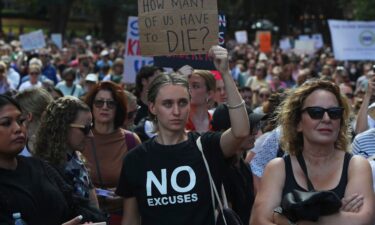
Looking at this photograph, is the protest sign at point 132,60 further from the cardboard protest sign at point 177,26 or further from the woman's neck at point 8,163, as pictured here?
the woman's neck at point 8,163

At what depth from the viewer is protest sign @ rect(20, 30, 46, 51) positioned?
2081 cm

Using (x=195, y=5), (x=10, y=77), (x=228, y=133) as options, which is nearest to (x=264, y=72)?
(x=10, y=77)

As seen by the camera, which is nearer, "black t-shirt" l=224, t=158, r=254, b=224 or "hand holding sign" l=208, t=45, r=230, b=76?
"hand holding sign" l=208, t=45, r=230, b=76

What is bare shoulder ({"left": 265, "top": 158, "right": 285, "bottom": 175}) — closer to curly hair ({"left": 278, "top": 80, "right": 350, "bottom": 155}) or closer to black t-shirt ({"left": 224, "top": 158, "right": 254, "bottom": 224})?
curly hair ({"left": 278, "top": 80, "right": 350, "bottom": 155})

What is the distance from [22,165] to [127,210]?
0.75 meters

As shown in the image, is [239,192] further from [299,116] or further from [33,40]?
[33,40]

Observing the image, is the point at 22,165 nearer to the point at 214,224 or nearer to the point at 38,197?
the point at 38,197

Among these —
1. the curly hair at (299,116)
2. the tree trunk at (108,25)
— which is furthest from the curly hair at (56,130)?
the tree trunk at (108,25)

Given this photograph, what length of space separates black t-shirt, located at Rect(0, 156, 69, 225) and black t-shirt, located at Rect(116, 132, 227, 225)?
0.49m

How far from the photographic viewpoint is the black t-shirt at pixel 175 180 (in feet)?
14.0

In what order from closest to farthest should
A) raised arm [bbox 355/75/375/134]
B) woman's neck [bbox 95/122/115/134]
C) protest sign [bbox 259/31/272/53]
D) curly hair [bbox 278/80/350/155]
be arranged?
curly hair [bbox 278/80/350/155]
woman's neck [bbox 95/122/115/134]
raised arm [bbox 355/75/375/134]
protest sign [bbox 259/31/272/53]

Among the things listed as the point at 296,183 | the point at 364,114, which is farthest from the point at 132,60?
the point at 296,183

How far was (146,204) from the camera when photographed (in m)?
4.37

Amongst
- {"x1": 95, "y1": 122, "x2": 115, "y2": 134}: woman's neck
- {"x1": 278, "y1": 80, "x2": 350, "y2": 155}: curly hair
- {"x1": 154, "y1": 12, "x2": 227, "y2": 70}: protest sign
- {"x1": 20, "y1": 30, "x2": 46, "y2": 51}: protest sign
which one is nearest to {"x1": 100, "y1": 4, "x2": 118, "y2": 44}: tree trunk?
{"x1": 20, "y1": 30, "x2": 46, "y2": 51}: protest sign
